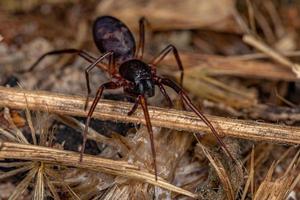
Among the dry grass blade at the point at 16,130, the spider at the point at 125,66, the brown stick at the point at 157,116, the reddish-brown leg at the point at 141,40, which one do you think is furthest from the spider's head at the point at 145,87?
the dry grass blade at the point at 16,130

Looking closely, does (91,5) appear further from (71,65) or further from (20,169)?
(20,169)

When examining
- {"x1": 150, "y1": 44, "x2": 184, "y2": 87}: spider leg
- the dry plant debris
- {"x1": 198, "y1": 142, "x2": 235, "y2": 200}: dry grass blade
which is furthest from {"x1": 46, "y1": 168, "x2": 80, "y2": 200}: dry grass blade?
{"x1": 150, "y1": 44, "x2": 184, "y2": 87}: spider leg

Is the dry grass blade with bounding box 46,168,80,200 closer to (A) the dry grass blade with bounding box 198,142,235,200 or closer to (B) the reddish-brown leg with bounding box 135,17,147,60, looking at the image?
(A) the dry grass blade with bounding box 198,142,235,200

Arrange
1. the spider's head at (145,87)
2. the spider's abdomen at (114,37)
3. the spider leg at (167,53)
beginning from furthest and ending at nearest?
1. the spider's abdomen at (114,37)
2. the spider leg at (167,53)
3. the spider's head at (145,87)

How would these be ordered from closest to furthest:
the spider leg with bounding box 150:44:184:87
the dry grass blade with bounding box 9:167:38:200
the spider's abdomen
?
the dry grass blade with bounding box 9:167:38:200
the spider leg with bounding box 150:44:184:87
the spider's abdomen

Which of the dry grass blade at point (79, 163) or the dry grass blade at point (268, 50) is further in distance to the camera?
the dry grass blade at point (268, 50)

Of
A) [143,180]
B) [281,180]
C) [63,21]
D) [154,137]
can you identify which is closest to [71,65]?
[63,21]

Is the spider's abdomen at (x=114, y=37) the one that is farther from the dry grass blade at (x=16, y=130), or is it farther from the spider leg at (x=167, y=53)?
the dry grass blade at (x=16, y=130)
